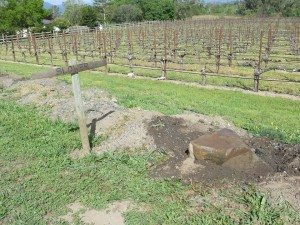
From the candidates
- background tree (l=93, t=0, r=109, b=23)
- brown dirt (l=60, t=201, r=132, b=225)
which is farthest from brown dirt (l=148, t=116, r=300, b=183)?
background tree (l=93, t=0, r=109, b=23)

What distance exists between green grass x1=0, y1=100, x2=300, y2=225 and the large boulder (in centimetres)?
67

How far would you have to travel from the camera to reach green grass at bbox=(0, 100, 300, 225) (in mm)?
4680

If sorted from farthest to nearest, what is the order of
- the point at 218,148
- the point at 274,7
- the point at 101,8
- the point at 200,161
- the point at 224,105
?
the point at 101,8, the point at 274,7, the point at 224,105, the point at 200,161, the point at 218,148

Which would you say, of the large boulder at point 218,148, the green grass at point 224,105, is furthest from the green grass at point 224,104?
the large boulder at point 218,148

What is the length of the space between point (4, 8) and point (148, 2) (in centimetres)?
3194

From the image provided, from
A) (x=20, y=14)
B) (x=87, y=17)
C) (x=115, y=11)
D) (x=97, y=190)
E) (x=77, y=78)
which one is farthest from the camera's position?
(x=115, y=11)

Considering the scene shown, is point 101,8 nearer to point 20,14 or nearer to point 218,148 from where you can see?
point 20,14

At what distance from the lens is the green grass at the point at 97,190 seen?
4680mm

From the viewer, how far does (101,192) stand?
545 cm

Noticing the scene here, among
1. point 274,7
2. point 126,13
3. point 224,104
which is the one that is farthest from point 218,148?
point 274,7

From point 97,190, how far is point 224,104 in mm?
6847

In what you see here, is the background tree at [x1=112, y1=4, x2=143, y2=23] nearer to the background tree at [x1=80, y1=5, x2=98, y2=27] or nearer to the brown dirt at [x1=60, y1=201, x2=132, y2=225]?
the background tree at [x1=80, y1=5, x2=98, y2=27]

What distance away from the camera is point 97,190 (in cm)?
551

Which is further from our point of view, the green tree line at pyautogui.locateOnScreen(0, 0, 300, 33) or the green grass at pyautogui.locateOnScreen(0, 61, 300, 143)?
the green tree line at pyautogui.locateOnScreen(0, 0, 300, 33)
